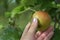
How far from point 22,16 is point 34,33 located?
227 millimetres

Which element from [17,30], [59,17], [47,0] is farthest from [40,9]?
[17,30]

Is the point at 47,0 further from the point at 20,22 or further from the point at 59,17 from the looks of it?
the point at 20,22

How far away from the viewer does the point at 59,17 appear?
4.16 ft

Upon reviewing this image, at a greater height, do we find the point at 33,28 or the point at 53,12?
the point at 53,12

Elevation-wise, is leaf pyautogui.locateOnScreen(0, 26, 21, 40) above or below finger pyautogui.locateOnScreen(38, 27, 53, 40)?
above

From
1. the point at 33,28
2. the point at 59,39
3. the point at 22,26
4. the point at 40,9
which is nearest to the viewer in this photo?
the point at 33,28

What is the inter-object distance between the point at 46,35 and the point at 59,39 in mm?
133

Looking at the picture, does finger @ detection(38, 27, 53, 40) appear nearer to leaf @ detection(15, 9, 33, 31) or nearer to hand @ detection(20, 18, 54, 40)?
hand @ detection(20, 18, 54, 40)

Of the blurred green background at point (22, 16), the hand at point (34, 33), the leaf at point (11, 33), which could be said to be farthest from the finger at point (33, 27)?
the leaf at point (11, 33)

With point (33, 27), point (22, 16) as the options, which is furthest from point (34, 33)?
point (22, 16)

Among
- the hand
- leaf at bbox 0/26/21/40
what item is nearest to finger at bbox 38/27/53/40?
the hand

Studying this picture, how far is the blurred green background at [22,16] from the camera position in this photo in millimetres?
1165

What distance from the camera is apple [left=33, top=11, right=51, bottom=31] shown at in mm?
1072

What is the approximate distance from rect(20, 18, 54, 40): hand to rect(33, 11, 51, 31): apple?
0.08ft
